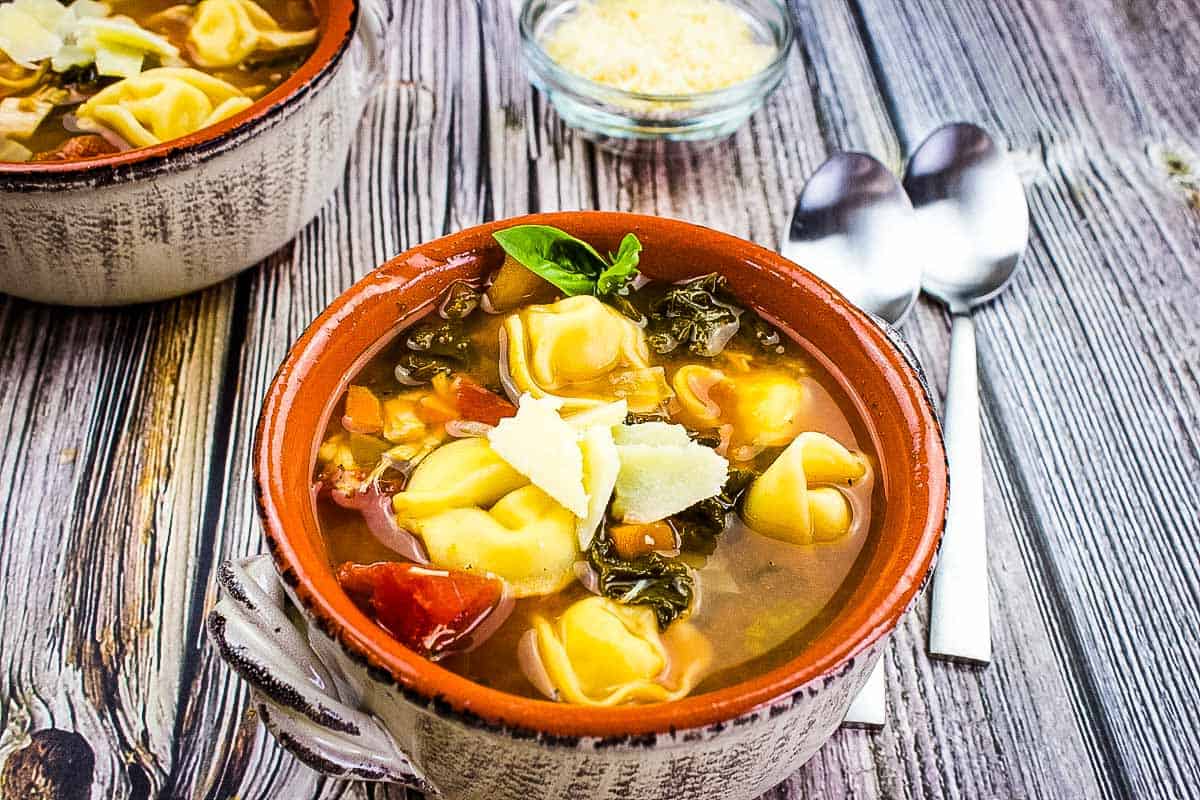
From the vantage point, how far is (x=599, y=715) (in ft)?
4.39

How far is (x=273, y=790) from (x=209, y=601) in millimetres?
381

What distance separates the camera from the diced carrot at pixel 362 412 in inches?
71.6

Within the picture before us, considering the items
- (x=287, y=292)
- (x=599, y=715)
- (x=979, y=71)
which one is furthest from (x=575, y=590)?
(x=979, y=71)

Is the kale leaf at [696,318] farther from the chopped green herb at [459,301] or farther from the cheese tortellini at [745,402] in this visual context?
the chopped green herb at [459,301]

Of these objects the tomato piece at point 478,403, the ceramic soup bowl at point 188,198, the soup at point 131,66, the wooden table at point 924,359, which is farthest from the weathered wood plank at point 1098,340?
the soup at point 131,66

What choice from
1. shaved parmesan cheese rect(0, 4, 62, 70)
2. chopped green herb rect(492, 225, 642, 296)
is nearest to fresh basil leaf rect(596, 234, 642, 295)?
chopped green herb rect(492, 225, 642, 296)

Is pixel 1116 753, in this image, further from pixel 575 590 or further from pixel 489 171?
pixel 489 171

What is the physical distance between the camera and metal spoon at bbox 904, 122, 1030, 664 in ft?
7.42

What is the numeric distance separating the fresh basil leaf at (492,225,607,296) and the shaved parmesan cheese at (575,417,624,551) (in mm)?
362

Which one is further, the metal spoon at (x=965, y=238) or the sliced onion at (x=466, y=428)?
the metal spoon at (x=965, y=238)

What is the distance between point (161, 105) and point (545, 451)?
1.31m

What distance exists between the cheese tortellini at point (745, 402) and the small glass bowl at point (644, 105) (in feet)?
3.27

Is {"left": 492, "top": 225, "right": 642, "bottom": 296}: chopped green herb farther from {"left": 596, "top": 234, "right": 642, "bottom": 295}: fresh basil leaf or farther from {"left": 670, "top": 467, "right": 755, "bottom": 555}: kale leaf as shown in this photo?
{"left": 670, "top": 467, "right": 755, "bottom": 555}: kale leaf

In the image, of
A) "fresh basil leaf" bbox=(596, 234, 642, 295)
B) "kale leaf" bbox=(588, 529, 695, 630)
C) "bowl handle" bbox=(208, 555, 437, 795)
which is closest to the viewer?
"bowl handle" bbox=(208, 555, 437, 795)
